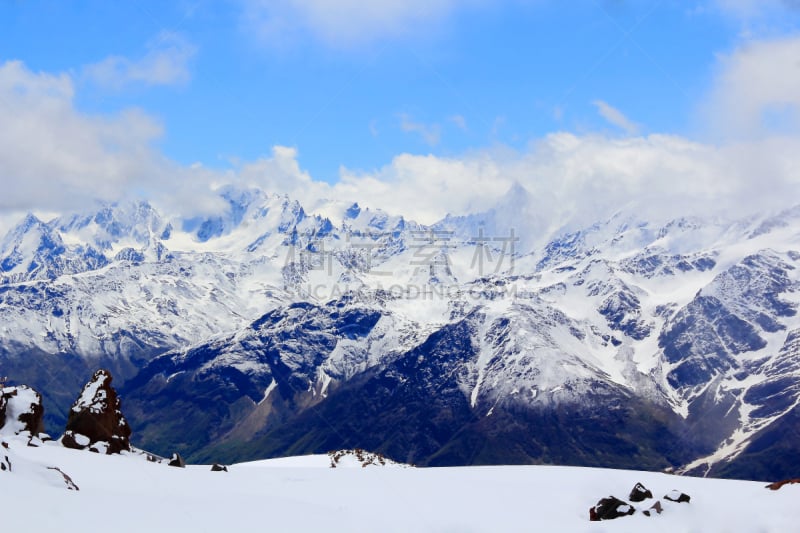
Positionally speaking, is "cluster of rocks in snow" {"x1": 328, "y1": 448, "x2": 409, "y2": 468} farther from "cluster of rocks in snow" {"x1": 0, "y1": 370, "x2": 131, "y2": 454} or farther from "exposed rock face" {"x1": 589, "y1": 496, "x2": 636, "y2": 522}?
"exposed rock face" {"x1": 589, "y1": 496, "x2": 636, "y2": 522}

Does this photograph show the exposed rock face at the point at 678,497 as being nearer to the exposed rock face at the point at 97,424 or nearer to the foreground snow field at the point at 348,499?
the foreground snow field at the point at 348,499

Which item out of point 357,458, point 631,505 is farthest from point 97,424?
point 631,505

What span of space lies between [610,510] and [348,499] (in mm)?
14881

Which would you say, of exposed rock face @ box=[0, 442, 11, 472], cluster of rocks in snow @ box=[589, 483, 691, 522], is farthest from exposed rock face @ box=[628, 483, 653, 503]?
exposed rock face @ box=[0, 442, 11, 472]

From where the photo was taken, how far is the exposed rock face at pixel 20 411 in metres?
57.0

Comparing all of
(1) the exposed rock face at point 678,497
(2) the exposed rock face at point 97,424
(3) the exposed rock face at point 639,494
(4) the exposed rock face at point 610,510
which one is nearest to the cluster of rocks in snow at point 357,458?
(2) the exposed rock face at point 97,424

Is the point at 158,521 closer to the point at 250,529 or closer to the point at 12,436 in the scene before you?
the point at 250,529

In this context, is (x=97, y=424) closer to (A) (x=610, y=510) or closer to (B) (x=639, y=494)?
(A) (x=610, y=510)

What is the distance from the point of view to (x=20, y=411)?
58.4m

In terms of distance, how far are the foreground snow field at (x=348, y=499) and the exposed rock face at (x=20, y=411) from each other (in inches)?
146

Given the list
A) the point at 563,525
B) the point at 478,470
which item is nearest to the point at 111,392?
the point at 478,470

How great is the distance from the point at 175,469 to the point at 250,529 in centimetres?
1810

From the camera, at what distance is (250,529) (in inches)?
1406

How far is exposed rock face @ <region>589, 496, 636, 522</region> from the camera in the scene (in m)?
44.6
